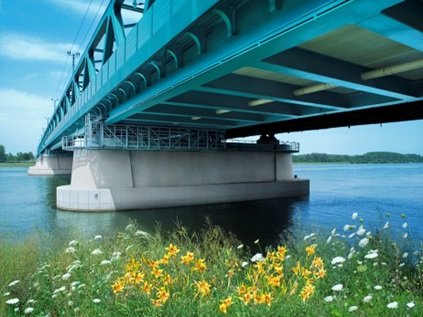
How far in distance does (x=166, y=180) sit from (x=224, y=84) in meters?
16.3

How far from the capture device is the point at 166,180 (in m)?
25.9

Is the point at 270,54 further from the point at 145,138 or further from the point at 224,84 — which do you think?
the point at 145,138

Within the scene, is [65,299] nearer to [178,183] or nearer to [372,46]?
[372,46]

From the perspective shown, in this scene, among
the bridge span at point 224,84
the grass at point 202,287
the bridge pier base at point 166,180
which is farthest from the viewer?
the bridge pier base at point 166,180

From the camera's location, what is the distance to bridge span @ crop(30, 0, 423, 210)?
6.23 metres

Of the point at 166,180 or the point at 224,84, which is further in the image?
the point at 166,180

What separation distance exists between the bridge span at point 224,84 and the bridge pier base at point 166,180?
0.29 ft

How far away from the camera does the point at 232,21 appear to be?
7.18 metres

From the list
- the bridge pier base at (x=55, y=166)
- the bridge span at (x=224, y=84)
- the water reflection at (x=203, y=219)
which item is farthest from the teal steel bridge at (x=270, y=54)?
the bridge pier base at (x=55, y=166)

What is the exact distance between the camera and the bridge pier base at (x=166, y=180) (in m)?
23.2

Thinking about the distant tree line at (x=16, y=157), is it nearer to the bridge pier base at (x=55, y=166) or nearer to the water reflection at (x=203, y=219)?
the bridge pier base at (x=55, y=166)

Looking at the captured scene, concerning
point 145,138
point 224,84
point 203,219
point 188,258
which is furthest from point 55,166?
point 188,258

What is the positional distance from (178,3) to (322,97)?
733 cm

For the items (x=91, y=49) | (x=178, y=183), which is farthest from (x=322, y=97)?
(x=91, y=49)
